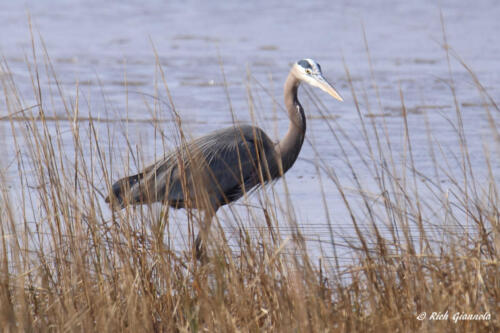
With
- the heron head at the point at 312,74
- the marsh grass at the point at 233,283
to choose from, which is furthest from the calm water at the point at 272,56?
the marsh grass at the point at 233,283

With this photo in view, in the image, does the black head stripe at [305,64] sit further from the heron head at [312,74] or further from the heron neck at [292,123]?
the heron neck at [292,123]

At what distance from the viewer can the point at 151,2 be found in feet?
44.8

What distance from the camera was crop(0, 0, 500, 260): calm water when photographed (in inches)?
243

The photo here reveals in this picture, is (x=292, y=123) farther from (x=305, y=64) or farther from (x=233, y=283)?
(x=233, y=283)

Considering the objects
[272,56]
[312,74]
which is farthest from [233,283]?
[272,56]

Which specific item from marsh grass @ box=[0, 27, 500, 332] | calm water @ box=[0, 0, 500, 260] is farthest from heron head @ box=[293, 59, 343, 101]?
marsh grass @ box=[0, 27, 500, 332]

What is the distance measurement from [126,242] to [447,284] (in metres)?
1.04

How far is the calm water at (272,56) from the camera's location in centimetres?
618

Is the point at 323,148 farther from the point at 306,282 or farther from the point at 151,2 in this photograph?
the point at 151,2


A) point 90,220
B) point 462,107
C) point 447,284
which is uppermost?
point 90,220

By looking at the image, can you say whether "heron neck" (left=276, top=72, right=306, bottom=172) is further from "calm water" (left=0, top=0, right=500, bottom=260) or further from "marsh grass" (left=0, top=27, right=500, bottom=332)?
"marsh grass" (left=0, top=27, right=500, bottom=332)

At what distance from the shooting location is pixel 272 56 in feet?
30.4

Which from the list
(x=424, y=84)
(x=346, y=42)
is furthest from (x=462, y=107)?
(x=346, y=42)

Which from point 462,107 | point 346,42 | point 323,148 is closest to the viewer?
point 323,148
